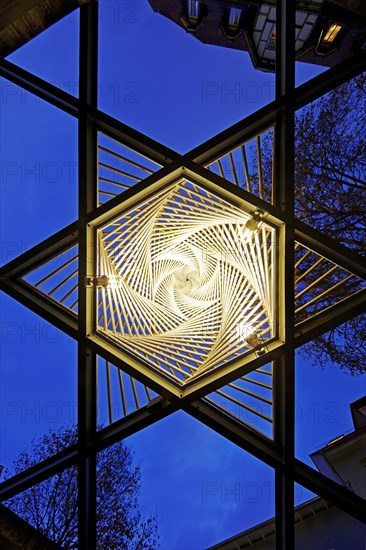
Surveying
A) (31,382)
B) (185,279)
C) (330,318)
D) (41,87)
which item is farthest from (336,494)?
(31,382)

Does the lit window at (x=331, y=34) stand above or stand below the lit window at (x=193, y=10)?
below

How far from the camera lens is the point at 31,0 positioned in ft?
19.8

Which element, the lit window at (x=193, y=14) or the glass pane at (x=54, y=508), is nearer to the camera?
the glass pane at (x=54, y=508)

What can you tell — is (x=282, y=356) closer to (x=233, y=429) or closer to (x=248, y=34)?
(x=233, y=429)

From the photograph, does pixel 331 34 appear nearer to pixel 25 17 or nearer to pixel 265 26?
pixel 265 26

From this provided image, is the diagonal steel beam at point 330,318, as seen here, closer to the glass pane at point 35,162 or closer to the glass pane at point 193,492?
the glass pane at point 193,492

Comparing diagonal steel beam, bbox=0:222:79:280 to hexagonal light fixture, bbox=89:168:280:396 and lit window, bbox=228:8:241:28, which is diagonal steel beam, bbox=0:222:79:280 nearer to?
hexagonal light fixture, bbox=89:168:280:396

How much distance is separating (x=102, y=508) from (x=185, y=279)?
6239mm

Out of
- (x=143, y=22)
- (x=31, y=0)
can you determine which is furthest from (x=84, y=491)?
(x=143, y=22)

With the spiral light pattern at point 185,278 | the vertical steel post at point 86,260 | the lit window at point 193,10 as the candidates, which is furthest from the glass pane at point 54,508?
the lit window at point 193,10

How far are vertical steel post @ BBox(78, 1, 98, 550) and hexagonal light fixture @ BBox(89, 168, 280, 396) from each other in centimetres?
23

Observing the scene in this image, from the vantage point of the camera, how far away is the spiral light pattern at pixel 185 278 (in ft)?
26.7

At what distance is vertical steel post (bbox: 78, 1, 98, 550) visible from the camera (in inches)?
255

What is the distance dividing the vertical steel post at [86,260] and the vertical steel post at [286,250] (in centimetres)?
254
